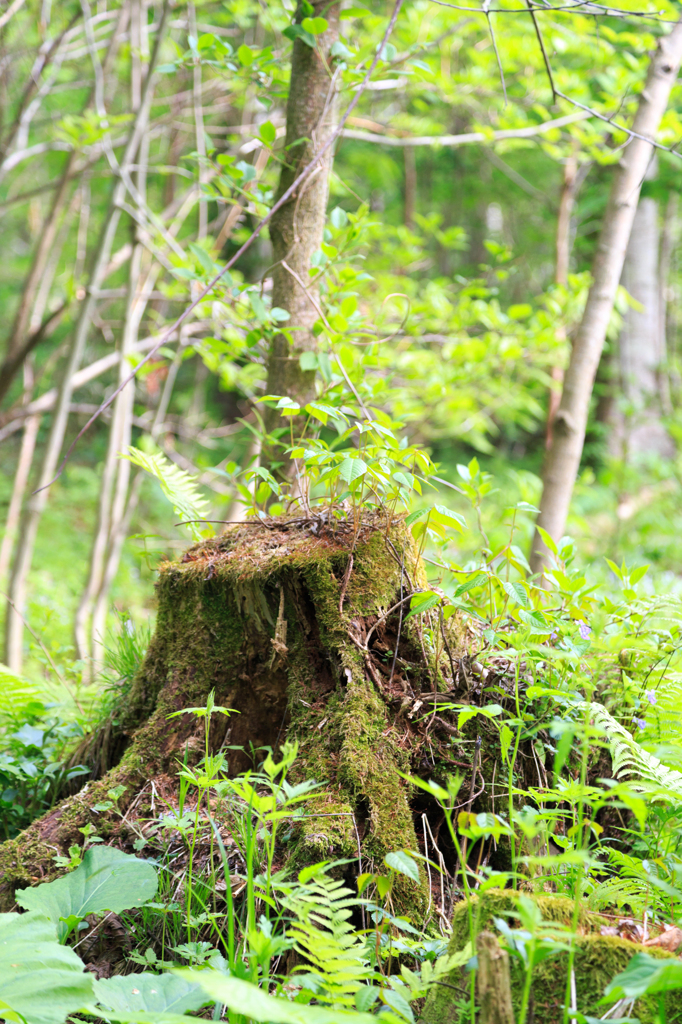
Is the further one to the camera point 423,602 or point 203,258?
point 203,258

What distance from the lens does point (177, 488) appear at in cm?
238

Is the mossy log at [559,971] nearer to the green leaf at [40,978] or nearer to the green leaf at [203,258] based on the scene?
the green leaf at [40,978]

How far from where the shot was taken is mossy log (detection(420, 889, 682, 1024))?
1221mm

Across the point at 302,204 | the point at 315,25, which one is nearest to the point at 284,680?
the point at 302,204

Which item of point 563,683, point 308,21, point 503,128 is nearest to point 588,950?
point 563,683

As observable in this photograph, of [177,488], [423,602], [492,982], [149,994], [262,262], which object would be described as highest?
[262,262]

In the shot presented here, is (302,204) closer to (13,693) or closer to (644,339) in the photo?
(13,693)

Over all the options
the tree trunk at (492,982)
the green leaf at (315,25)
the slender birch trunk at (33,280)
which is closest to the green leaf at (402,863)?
the tree trunk at (492,982)

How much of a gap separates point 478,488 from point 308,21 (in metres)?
1.79

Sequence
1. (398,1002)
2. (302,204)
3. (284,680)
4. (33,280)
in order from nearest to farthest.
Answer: (398,1002), (284,680), (302,204), (33,280)

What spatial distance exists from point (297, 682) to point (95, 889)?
0.73 meters

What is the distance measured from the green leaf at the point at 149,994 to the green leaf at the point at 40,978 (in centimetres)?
4

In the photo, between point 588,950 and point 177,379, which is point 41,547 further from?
point 588,950

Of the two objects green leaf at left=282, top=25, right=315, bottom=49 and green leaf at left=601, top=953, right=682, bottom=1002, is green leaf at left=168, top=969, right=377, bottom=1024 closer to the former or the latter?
green leaf at left=601, top=953, right=682, bottom=1002
